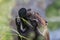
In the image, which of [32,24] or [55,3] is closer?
[32,24]

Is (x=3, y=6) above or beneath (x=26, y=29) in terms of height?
above

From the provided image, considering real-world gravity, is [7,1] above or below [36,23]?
above

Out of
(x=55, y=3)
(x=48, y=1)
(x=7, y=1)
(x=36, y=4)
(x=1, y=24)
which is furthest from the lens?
(x=48, y=1)

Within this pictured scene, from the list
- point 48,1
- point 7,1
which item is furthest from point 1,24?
point 48,1

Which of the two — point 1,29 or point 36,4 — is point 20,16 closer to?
point 1,29

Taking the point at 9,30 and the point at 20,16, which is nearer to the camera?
the point at 9,30

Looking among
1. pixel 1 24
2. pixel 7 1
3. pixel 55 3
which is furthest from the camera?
pixel 55 3

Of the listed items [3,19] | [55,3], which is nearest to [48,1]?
[55,3]

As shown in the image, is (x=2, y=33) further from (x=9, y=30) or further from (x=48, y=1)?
(x=48, y=1)

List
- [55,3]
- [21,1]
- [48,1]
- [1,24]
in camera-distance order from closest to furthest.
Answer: [1,24] < [21,1] < [55,3] < [48,1]
